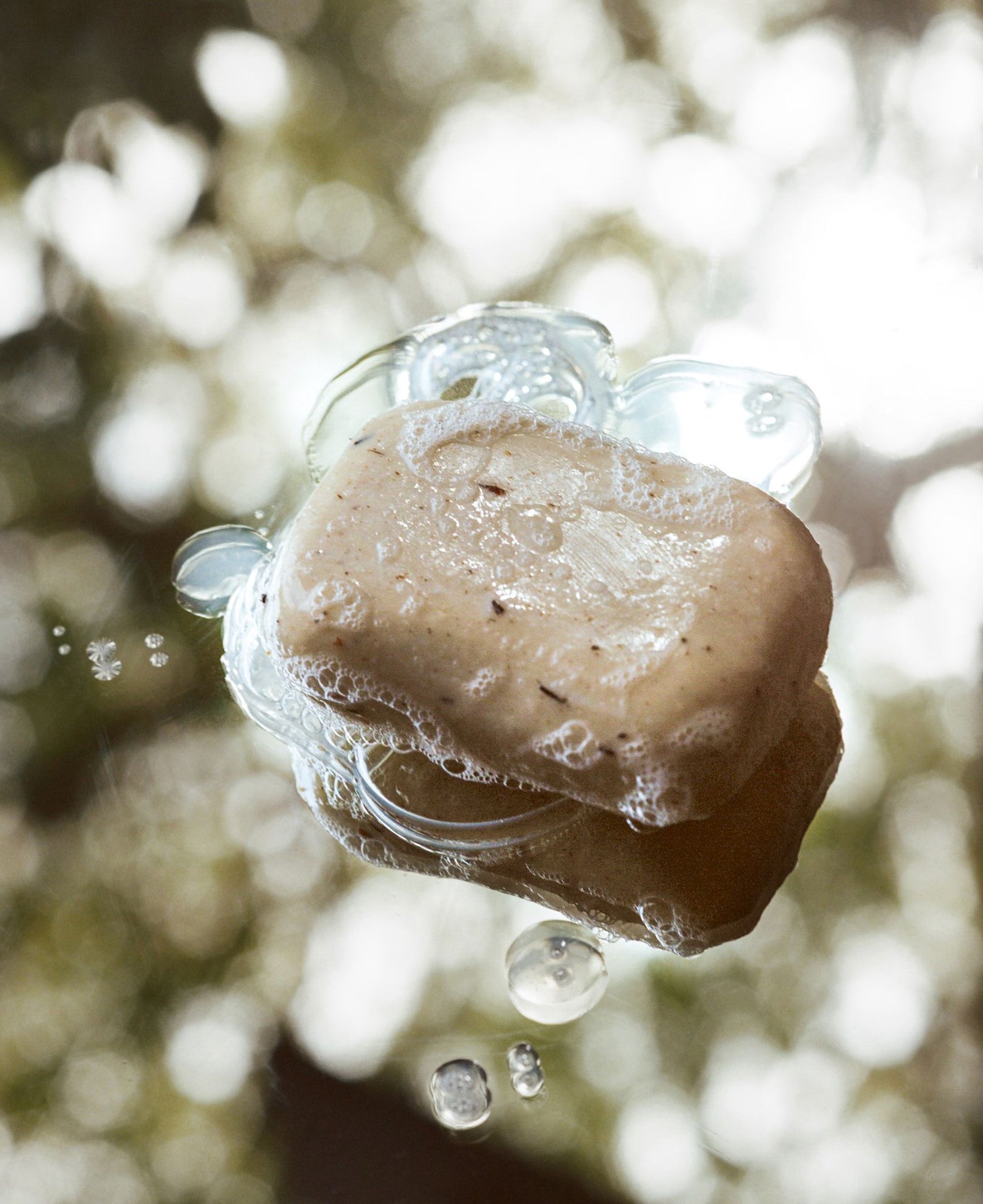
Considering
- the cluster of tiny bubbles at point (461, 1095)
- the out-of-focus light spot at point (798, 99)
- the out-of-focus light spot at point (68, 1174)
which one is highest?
the out-of-focus light spot at point (798, 99)

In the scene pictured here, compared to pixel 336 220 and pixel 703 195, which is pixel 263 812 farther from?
pixel 703 195

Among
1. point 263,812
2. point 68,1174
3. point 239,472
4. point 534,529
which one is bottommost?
point 68,1174

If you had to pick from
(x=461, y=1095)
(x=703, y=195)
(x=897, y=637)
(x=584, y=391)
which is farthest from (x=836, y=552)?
(x=461, y=1095)

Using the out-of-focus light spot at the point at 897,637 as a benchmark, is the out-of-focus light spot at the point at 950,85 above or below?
above

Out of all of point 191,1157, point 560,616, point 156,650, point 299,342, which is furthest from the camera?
point 299,342

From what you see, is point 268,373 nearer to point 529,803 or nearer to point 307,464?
point 307,464

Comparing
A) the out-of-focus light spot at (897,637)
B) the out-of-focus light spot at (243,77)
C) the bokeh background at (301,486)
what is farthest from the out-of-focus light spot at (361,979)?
the out-of-focus light spot at (243,77)

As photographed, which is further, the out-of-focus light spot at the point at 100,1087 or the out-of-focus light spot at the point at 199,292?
the out-of-focus light spot at the point at 199,292

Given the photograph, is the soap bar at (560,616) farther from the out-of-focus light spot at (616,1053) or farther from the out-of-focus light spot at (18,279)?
the out-of-focus light spot at (18,279)
